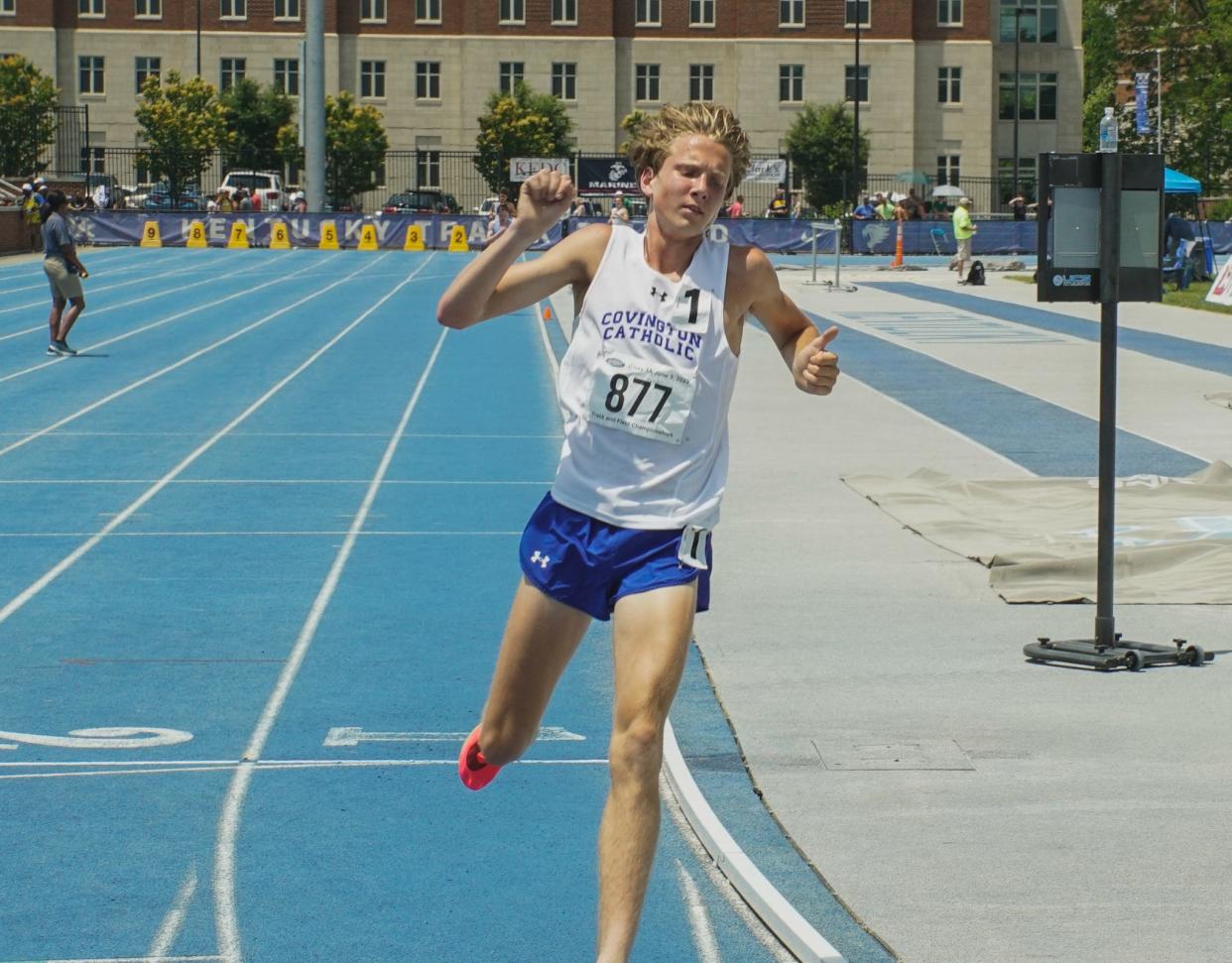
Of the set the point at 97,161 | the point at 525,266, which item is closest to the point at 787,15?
the point at 97,161

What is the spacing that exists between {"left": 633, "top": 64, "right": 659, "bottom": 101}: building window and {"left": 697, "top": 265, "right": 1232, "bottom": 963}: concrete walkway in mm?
78267

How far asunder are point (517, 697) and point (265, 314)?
28050 mm

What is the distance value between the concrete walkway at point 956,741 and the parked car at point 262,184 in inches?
2546

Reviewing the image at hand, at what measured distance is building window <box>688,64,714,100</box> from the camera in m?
91.1

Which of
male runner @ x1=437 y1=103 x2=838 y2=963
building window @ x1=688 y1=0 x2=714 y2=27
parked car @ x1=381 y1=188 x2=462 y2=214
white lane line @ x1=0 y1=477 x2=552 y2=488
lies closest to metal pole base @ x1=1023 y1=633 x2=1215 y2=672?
male runner @ x1=437 y1=103 x2=838 y2=963

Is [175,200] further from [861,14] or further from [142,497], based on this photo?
[142,497]

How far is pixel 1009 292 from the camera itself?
4072 cm

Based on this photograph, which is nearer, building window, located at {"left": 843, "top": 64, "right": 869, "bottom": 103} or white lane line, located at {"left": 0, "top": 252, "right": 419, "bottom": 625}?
white lane line, located at {"left": 0, "top": 252, "right": 419, "bottom": 625}

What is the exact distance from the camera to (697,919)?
212 inches

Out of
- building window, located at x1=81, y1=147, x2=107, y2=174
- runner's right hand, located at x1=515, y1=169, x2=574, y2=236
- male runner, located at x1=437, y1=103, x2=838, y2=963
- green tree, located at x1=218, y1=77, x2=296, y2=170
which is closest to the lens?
runner's right hand, located at x1=515, y1=169, x2=574, y2=236

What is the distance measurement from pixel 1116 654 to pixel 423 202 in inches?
2667

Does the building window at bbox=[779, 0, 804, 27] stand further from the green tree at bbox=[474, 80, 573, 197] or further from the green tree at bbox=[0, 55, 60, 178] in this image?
the green tree at bbox=[0, 55, 60, 178]

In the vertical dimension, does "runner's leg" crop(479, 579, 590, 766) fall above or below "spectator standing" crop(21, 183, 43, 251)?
below

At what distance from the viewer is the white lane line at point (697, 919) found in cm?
513
